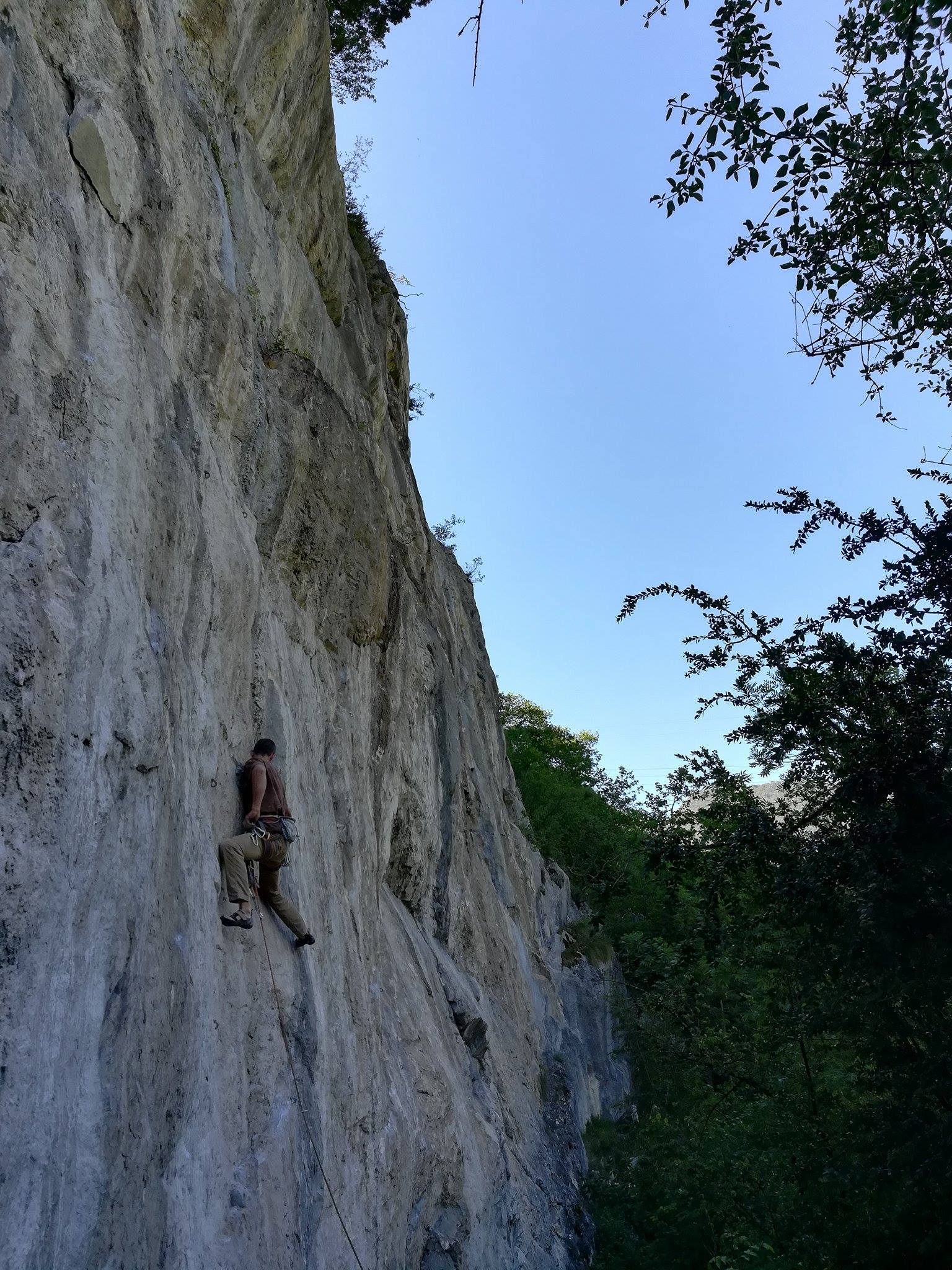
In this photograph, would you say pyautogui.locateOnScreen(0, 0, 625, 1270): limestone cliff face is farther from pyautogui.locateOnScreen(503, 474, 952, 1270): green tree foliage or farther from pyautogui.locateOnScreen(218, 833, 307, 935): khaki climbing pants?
pyautogui.locateOnScreen(503, 474, 952, 1270): green tree foliage

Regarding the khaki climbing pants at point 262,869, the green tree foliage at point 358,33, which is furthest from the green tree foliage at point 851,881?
the green tree foliage at point 358,33

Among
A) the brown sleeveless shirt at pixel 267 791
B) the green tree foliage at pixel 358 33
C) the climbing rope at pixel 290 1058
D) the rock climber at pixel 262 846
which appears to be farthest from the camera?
the green tree foliage at pixel 358 33

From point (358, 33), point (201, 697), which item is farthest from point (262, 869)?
point (358, 33)

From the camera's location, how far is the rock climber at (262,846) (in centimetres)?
704

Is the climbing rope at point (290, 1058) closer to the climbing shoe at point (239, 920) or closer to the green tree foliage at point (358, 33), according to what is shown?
the climbing shoe at point (239, 920)

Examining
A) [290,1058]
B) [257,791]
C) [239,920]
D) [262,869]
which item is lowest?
[290,1058]

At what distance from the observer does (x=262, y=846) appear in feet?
24.3

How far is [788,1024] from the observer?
428 inches

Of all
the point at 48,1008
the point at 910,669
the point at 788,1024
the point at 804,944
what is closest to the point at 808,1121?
the point at 788,1024

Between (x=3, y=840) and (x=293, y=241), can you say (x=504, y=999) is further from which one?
(x=3, y=840)

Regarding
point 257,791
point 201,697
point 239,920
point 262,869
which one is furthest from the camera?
point 262,869

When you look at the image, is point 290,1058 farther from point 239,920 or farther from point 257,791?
point 257,791

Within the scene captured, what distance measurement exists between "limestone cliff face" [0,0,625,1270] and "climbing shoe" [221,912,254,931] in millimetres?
136

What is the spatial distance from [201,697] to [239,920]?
1.67m
